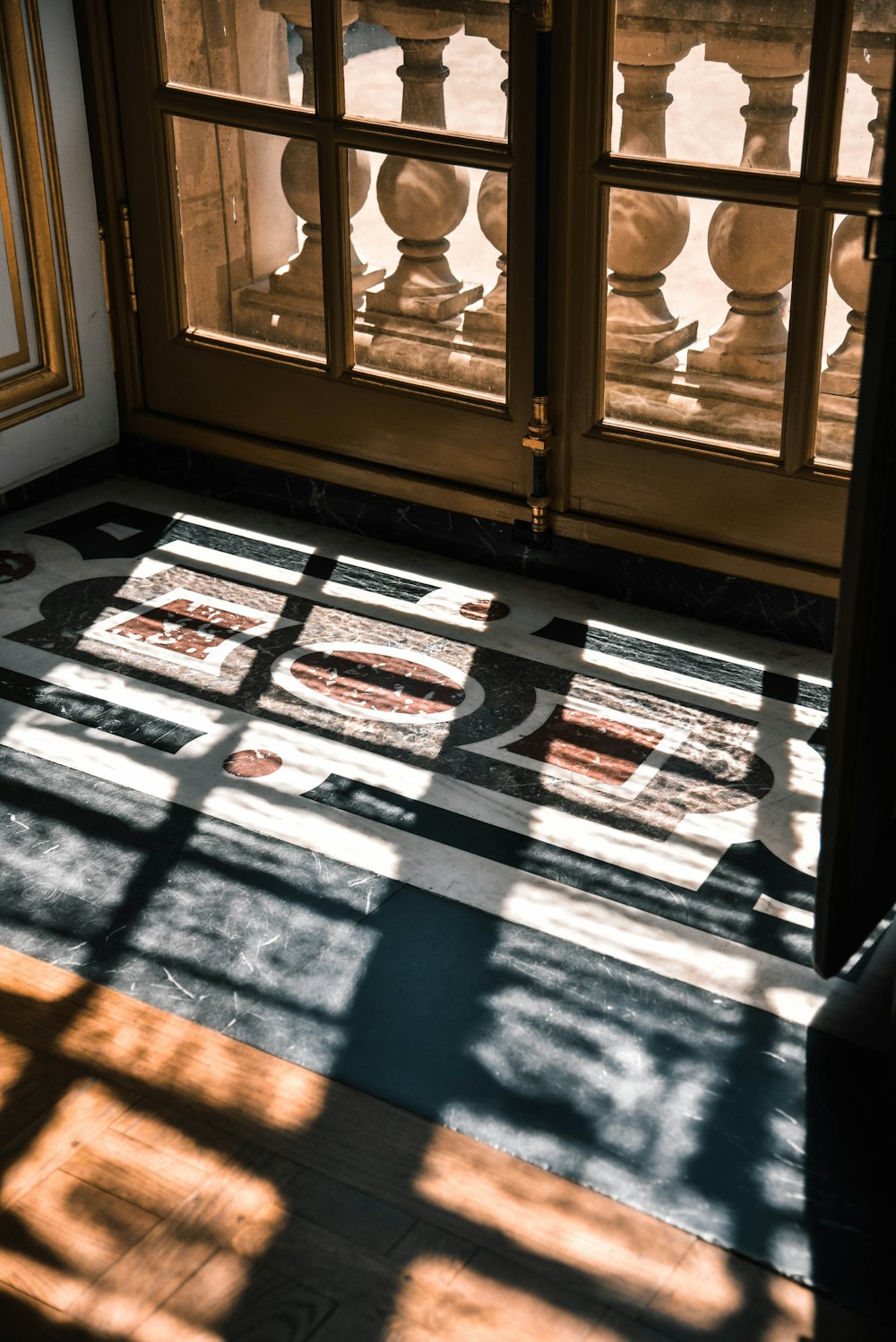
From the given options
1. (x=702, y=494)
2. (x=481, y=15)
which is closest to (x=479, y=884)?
(x=702, y=494)

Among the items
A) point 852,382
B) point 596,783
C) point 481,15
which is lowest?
point 596,783

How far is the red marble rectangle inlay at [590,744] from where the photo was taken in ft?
8.77

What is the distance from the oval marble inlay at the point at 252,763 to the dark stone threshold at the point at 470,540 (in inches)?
34.6

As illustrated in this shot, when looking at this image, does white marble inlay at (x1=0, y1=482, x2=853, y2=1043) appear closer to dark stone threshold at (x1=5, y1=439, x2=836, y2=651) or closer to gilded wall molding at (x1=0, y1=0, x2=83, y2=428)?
dark stone threshold at (x1=5, y1=439, x2=836, y2=651)

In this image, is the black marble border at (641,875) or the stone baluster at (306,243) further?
the stone baluster at (306,243)

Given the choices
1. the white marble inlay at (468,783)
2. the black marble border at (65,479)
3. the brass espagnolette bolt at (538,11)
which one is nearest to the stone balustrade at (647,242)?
the brass espagnolette bolt at (538,11)

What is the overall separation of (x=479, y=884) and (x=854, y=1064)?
627 millimetres

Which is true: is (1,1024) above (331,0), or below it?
below

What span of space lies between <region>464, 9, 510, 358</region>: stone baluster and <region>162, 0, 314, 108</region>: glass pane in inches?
15.7

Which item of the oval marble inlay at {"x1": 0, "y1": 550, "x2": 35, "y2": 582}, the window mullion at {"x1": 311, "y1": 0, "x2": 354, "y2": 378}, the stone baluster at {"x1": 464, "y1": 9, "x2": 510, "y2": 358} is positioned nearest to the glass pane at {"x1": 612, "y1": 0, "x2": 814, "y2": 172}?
the stone baluster at {"x1": 464, "y1": 9, "x2": 510, "y2": 358}

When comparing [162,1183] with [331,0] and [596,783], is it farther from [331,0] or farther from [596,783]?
[331,0]

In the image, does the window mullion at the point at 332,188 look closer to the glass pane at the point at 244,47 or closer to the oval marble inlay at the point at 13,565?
the glass pane at the point at 244,47

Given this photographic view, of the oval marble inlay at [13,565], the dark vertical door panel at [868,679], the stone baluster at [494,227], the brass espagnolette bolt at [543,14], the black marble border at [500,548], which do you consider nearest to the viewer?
the dark vertical door panel at [868,679]

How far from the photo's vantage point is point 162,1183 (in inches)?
73.0
